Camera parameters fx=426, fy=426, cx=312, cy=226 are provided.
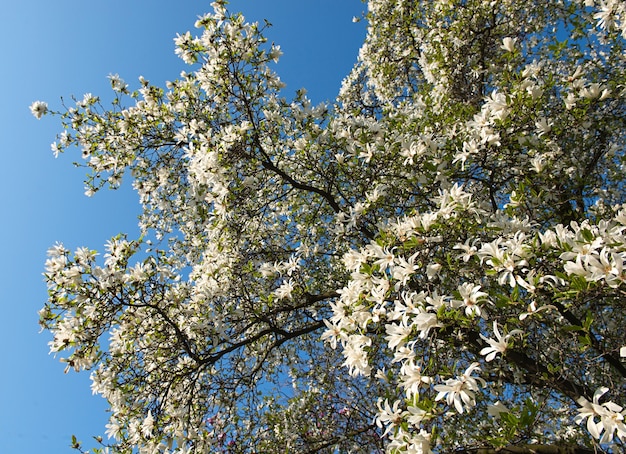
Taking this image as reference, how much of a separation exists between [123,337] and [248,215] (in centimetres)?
224

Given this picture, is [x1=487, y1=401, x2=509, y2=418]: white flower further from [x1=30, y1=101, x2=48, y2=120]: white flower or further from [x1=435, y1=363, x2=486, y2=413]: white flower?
[x1=30, y1=101, x2=48, y2=120]: white flower

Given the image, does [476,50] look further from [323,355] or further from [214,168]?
[323,355]

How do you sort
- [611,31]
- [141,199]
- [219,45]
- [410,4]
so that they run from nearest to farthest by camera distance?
[219,45] → [611,31] → [141,199] → [410,4]

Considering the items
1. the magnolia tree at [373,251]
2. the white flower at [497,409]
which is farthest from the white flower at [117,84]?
the white flower at [497,409]

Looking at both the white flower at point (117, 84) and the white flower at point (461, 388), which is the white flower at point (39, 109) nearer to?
the white flower at point (117, 84)

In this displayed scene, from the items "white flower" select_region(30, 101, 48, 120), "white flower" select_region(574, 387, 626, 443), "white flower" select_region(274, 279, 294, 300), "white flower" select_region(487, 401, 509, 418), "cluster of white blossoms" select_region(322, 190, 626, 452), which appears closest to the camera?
"white flower" select_region(574, 387, 626, 443)

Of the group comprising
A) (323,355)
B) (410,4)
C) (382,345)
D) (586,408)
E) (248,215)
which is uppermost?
(410,4)

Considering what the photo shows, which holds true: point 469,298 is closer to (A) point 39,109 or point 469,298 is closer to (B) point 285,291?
(B) point 285,291

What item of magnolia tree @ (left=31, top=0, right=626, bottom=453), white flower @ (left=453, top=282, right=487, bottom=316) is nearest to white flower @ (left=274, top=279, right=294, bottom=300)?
magnolia tree @ (left=31, top=0, right=626, bottom=453)

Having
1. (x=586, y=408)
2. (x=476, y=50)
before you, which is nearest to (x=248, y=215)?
(x=586, y=408)

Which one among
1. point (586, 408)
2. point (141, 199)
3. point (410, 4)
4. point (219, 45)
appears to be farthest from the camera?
point (410, 4)

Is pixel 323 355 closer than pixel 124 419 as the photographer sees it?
No

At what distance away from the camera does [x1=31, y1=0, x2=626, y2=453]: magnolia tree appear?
10.2 feet

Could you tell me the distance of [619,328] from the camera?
5.13 m
